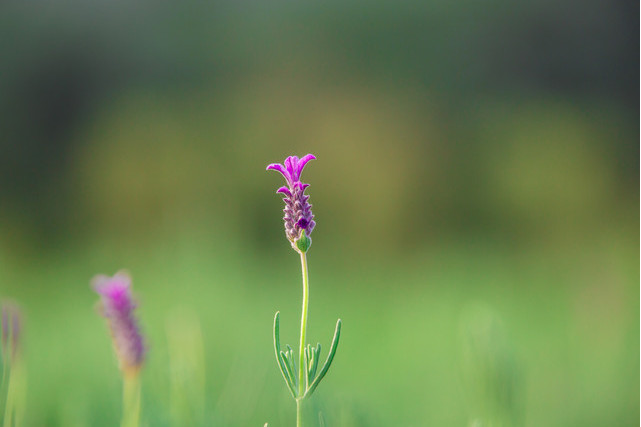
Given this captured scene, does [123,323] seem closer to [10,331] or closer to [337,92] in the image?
[10,331]

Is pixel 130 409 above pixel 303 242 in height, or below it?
below

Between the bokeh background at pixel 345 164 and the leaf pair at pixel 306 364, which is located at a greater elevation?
the bokeh background at pixel 345 164

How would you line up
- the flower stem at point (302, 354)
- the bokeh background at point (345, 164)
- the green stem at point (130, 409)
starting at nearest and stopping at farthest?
the flower stem at point (302, 354) → the green stem at point (130, 409) → the bokeh background at point (345, 164)

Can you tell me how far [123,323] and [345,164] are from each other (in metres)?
1.31

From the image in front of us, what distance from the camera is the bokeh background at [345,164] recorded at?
4.50 ft

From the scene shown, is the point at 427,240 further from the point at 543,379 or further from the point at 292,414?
the point at 292,414

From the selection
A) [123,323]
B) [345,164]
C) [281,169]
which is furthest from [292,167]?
[345,164]

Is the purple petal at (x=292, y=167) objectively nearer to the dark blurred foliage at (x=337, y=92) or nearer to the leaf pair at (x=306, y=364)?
the leaf pair at (x=306, y=364)

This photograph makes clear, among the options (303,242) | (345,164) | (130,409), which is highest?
(345,164)

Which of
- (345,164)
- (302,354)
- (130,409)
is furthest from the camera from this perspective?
(345,164)

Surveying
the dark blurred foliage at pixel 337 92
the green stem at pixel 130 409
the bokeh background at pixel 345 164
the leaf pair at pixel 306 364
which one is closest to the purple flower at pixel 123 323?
the green stem at pixel 130 409

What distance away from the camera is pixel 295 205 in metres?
0.34

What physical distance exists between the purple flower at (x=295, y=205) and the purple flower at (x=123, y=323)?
0.42ft

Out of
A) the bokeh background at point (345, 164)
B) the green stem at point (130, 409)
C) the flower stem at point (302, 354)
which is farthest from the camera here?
the bokeh background at point (345, 164)
